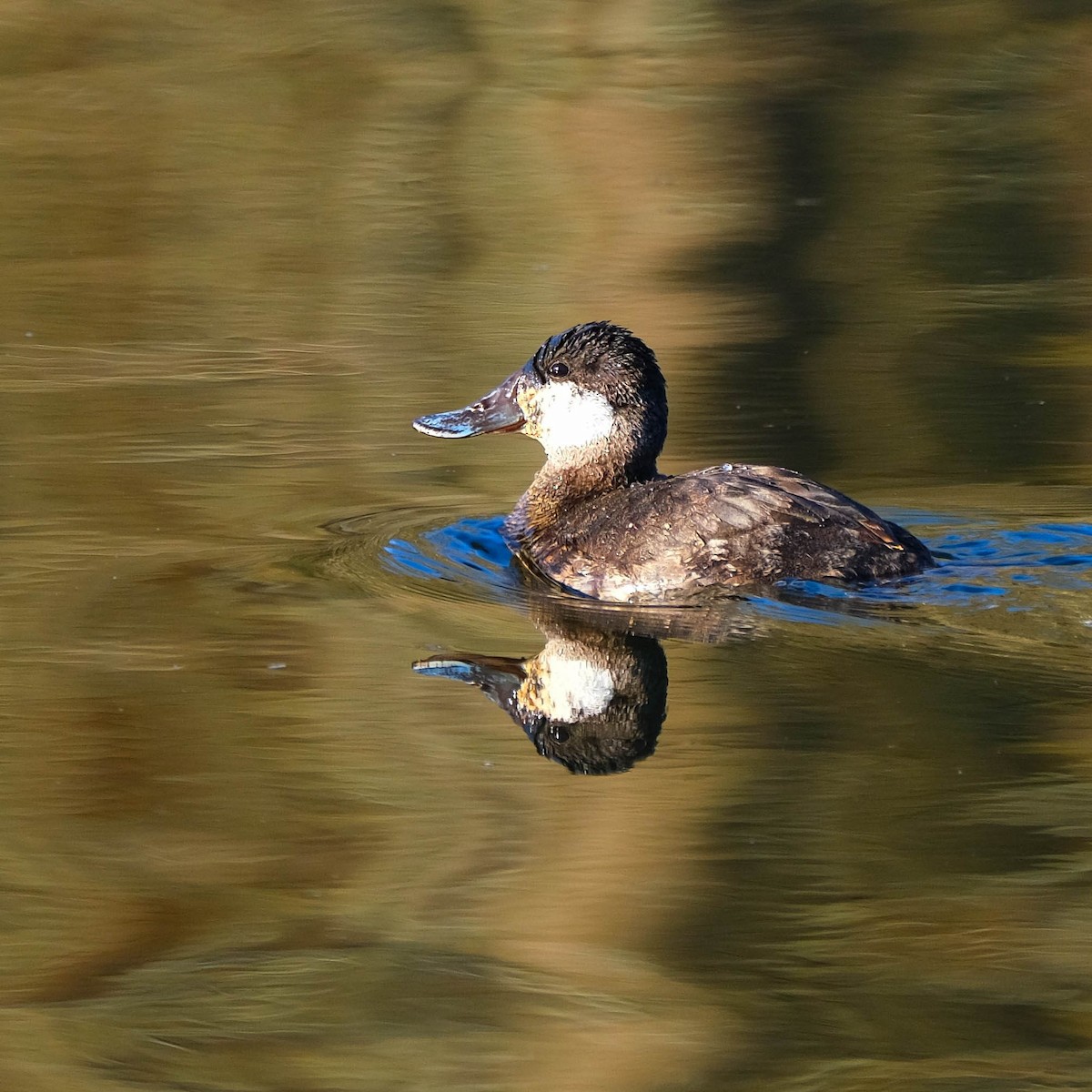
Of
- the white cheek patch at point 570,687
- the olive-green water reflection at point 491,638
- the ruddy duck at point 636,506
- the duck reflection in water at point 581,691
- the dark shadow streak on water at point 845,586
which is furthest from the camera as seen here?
the ruddy duck at point 636,506

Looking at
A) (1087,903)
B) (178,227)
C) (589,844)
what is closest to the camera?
(1087,903)

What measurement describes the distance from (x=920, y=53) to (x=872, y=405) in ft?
40.9

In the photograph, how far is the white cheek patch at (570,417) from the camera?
836cm

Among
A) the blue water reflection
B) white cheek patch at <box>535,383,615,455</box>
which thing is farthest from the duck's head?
the blue water reflection

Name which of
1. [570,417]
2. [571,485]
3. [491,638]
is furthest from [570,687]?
[570,417]

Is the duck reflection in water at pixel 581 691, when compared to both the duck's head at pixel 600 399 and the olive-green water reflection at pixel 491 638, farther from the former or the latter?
the duck's head at pixel 600 399

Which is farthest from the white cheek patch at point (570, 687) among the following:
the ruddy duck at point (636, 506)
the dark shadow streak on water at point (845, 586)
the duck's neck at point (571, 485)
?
the duck's neck at point (571, 485)

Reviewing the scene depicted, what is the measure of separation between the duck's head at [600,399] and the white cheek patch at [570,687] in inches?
62.3

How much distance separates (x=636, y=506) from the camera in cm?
769

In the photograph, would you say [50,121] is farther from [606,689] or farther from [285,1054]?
[285,1054]

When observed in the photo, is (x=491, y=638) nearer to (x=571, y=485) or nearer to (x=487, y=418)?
(x=571, y=485)

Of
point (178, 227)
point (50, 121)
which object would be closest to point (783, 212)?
point (178, 227)

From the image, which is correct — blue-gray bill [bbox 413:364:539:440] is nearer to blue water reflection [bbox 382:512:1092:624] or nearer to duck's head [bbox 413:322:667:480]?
duck's head [bbox 413:322:667:480]

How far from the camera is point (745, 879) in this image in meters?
5.14
